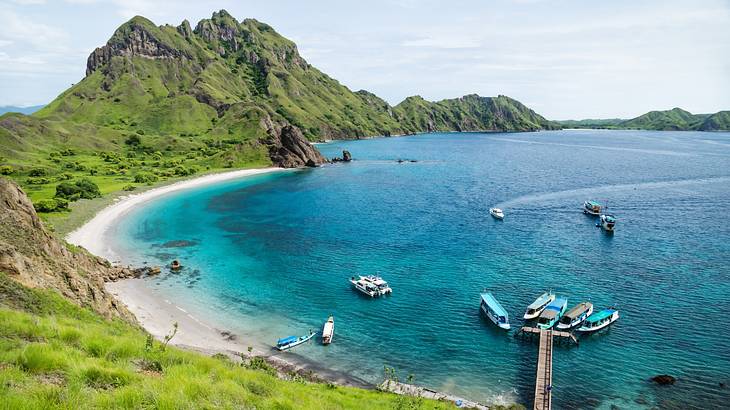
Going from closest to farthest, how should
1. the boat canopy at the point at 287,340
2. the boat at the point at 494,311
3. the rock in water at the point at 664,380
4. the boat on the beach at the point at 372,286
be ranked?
1. the rock in water at the point at 664,380
2. the boat canopy at the point at 287,340
3. the boat at the point at 494,311
4. the boat on the beach at the point at 372,286

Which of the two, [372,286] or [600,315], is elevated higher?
[372,286]

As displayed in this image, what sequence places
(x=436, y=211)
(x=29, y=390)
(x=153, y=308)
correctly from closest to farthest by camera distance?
(x=29, y=390) → (x=153, y=308) → (x=436, y=211)

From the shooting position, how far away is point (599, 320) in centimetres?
5778

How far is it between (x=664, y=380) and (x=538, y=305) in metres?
17.6

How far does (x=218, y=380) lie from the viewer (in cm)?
2014

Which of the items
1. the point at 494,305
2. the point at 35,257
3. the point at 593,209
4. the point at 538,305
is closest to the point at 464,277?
the point at 494,305

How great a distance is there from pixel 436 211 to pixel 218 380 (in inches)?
4345

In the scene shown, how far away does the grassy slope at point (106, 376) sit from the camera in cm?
1412

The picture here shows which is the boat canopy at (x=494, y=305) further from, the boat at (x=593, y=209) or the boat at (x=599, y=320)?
the boat at (x=593, y=209)

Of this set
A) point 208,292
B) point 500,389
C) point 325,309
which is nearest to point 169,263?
point 208,292

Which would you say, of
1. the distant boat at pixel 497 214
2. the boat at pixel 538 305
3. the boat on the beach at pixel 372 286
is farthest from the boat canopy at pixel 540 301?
the distant boat at pixel 497 214

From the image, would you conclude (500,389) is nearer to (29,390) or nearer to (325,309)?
(325,309)

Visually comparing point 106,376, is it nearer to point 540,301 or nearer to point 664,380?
point 664,380

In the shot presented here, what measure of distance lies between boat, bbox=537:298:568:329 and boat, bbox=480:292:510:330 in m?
4.53
